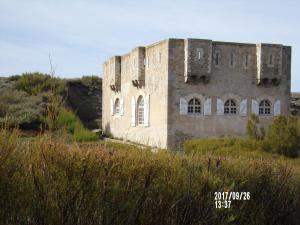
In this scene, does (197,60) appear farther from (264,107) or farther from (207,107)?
(264,107)

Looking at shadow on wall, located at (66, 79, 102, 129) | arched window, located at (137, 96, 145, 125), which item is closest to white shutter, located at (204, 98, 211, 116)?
arched window, located at (137, 96, 145, 125)

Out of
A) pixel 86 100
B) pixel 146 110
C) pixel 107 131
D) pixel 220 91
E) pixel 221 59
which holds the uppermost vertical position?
pixel 221 59

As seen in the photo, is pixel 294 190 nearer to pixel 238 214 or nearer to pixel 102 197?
pixel 238 214

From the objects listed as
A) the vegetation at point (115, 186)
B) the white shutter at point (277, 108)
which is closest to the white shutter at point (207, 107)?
the white shutter at point (277, 108)

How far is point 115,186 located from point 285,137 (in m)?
12.3

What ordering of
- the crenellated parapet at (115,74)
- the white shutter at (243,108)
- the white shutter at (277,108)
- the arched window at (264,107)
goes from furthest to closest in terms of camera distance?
the crenellated parapet at (115,74), the white shutter at (277,108), the arched window at (264,107), the white shutter at (243,108)

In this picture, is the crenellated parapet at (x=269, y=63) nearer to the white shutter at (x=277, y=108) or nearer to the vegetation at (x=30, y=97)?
the white shutter at (x=277, y=108)

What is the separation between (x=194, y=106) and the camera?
2319 centimetres

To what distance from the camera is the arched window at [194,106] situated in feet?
75.9

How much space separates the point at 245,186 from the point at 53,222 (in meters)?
2.99

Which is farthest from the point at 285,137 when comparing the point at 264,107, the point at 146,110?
the point at 146,110

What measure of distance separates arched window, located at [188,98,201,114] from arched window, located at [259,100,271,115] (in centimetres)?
370

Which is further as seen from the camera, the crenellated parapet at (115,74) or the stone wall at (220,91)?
the crenellated parapet at (115,74)

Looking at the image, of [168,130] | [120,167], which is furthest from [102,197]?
[168,130]
